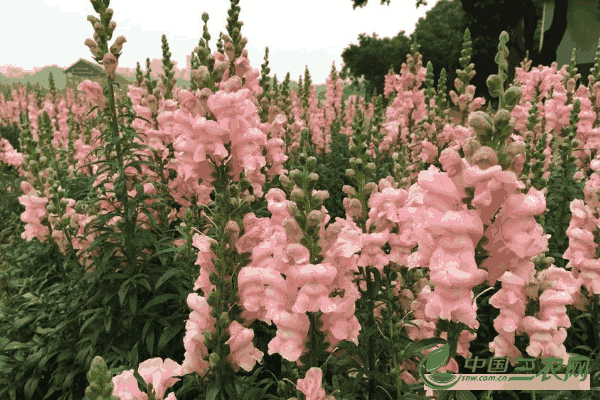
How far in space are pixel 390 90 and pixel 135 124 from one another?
689cm

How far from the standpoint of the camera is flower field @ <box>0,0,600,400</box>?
1.74 metres

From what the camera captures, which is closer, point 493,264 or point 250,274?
point 493,264

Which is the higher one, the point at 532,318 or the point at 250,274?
the point at 250,274

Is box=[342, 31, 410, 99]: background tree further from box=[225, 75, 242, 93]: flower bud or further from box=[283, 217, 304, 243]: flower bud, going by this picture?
box=[283, 217, 304, 243]: flower bud

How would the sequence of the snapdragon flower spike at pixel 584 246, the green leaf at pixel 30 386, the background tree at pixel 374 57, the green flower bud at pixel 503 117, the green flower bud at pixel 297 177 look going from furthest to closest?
the background tree at pixel 374 57, the green leaf at pixel 30 386, the snapdragon flower spike at pixel 584 246, the green flower bud at pixel 297 177, the green flower bud at pixel 503 117

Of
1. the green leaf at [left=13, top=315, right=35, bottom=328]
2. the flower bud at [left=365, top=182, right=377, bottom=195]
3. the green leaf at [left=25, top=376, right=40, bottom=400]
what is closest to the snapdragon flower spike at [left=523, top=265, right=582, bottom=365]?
the flower bud at [left=365, top=182, right=377, bottom=195]

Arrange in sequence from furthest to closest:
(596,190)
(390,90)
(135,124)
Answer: (390,90)
(135,124)
(596,190)

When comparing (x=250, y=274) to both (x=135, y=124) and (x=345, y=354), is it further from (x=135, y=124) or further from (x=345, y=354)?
(x=135, y=124)

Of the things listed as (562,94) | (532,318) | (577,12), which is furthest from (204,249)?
(577,12)

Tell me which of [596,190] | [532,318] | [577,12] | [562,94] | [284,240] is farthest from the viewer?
[577,12]

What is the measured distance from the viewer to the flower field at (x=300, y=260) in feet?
5.72

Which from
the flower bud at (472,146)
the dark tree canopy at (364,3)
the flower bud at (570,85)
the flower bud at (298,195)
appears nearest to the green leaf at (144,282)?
the flower bud at (298,195)

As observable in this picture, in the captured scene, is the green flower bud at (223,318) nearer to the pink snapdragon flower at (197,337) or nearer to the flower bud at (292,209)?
the pink snapdragon flower at (197,337)

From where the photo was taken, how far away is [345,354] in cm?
273
